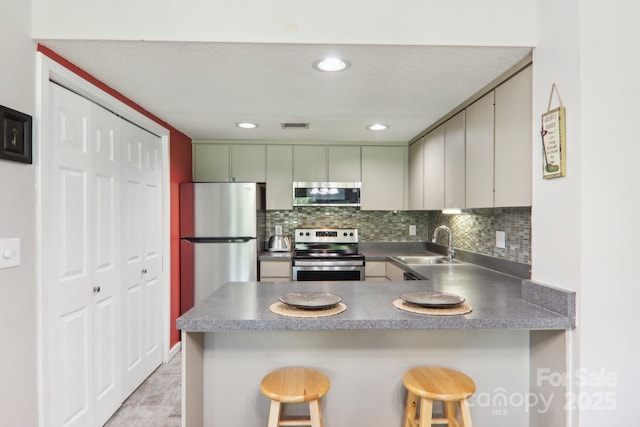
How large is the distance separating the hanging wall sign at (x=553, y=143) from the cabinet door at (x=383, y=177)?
223 cm

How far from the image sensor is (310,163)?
3.70 meters

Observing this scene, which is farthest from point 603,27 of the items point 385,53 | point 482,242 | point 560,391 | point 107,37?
point 107,37

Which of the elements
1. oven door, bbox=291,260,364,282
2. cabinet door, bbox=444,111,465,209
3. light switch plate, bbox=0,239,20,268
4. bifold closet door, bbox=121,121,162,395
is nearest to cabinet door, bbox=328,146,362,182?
oven door, bbox=291,260,364,282

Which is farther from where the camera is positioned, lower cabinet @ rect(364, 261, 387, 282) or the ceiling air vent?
lower cabinet @ rect(364, 261, 387, 282)

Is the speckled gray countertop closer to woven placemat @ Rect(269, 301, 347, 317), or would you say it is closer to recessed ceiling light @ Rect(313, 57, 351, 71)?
woven placemat @ Rect(269, 301, 347, 317)

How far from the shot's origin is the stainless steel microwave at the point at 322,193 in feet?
12.0

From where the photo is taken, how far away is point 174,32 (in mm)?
1505

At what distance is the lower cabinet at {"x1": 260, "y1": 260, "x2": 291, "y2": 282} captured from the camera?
11.2ft

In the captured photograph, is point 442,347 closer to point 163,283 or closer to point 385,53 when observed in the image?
point 385,53

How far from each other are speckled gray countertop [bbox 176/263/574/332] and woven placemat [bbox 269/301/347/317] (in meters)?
0.03

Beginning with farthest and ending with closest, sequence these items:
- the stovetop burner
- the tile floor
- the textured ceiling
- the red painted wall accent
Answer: the stovetop burner < the red painted wall accent < the tile floor < the textured ceiling

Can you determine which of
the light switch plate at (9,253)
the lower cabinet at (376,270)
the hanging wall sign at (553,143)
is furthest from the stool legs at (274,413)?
the lower cabinet at (376,270)

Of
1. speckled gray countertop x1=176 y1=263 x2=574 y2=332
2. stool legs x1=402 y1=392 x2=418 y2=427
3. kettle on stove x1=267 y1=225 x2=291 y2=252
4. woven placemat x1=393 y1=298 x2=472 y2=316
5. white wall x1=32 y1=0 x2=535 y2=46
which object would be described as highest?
white wall x1=32 y1=0 x2=535 y2=46

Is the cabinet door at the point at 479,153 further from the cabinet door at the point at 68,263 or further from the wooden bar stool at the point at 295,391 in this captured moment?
the cabinet door at the point at 68,263
